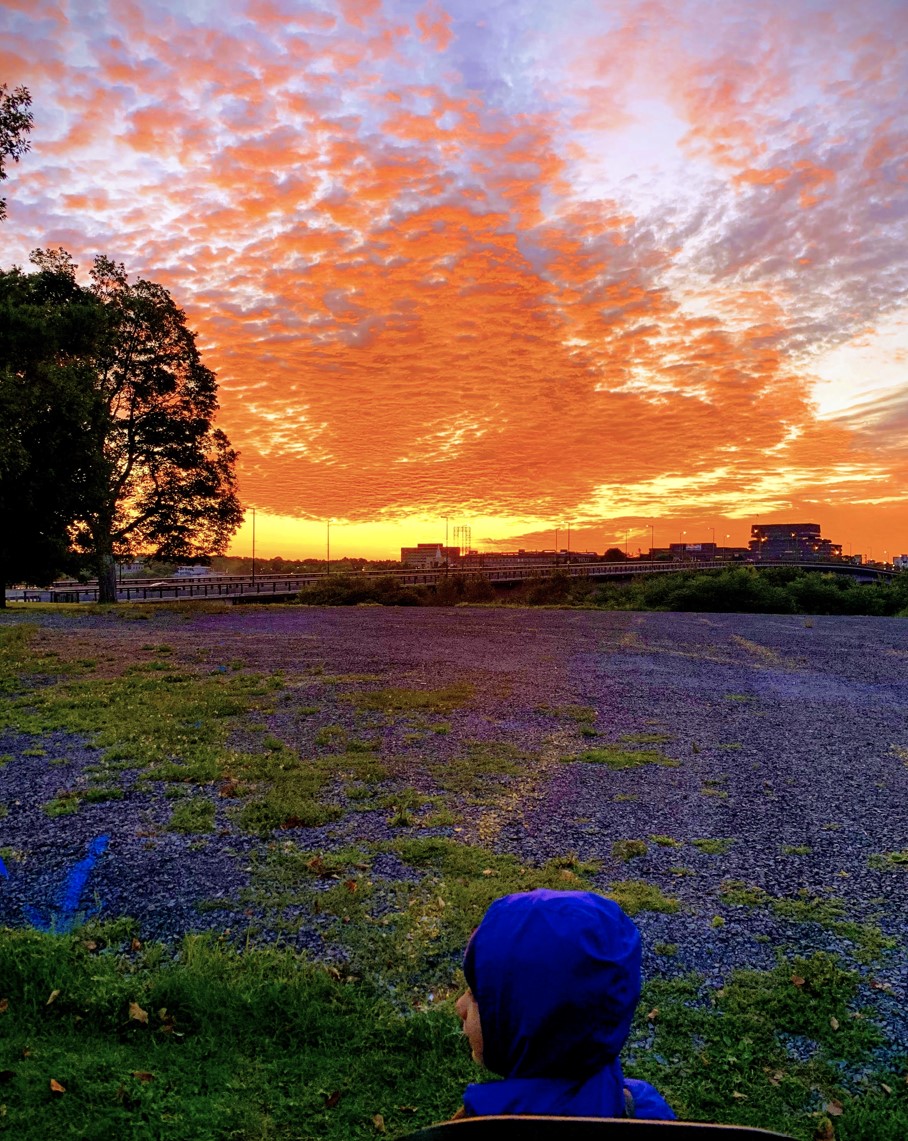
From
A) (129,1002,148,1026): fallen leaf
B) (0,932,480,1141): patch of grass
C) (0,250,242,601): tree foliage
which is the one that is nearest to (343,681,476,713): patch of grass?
(0,932,480,1141): patch of grass

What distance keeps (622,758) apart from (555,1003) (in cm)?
728

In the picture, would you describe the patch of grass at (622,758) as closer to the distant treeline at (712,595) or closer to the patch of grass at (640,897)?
the patch of grass at (640,897)

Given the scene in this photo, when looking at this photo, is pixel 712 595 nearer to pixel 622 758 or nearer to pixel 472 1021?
pixel 622 758

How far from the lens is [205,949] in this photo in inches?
169

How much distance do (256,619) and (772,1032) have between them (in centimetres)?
2629

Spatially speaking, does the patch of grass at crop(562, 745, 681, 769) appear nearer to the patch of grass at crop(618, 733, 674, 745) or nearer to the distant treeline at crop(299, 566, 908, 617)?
the patch of grass at crop(618, 733, 674, 745)

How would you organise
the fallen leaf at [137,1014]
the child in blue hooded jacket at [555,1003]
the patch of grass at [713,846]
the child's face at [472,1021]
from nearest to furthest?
the child in blue hooded jacket at [555,1003] < the child's face at [472,1021] < the fallen leaf at [137,1014] < the patch of grass at [713,846]

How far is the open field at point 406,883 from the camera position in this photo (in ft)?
10.9

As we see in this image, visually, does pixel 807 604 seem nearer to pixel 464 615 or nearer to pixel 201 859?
pixel 464 615

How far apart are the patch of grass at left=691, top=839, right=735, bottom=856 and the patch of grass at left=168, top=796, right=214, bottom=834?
418 cm

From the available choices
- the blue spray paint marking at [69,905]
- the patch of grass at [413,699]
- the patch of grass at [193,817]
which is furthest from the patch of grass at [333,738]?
the blue spray paint marking at [69,905]

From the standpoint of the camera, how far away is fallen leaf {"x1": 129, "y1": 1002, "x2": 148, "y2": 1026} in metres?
3.70

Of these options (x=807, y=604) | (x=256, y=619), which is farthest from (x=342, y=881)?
(x=807, y=604)

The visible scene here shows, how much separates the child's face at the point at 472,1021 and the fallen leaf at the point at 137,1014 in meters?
2.72
